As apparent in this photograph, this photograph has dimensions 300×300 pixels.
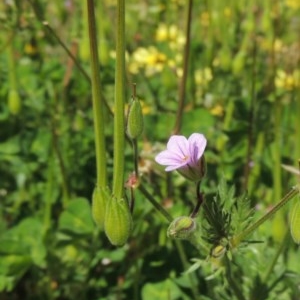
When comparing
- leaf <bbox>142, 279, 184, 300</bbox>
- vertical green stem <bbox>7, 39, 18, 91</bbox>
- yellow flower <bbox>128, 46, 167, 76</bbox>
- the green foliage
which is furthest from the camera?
yellow flower <bbox>128, 46, 167, 76</bbox>

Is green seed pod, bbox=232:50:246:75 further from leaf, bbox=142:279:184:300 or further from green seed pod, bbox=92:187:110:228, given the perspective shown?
green seed pod, bbox=92:187:110:228

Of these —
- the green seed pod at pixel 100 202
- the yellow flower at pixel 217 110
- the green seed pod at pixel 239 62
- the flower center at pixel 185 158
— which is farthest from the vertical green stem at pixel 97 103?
the green seed pod at pixel 239 62

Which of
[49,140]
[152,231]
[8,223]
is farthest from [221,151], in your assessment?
[8,223]

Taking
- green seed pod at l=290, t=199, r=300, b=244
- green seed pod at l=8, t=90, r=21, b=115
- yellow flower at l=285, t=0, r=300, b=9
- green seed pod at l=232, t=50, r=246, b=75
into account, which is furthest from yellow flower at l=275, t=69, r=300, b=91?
green seed pod at l=290, t=199, r=300, b=244

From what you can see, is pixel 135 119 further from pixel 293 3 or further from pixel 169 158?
pixel 293 3

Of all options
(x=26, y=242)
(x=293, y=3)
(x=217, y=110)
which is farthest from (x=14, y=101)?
(x=293, y=3)

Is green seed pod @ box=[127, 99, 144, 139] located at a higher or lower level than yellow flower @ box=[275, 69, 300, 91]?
higher

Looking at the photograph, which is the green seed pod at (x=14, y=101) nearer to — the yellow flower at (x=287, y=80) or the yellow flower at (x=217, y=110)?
the yellow flower at (x=217, y=110)
